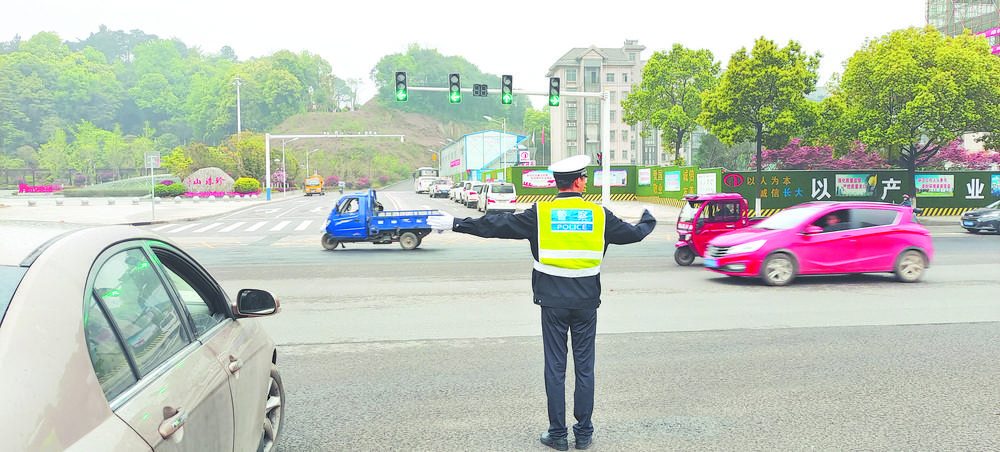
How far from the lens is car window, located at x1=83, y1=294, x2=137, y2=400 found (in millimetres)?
2244

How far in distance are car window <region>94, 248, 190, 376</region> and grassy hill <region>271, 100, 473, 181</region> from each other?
5060 inches

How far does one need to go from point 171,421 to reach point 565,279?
2670 millimetres

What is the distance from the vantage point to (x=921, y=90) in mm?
31375

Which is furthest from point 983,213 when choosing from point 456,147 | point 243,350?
point 456,147

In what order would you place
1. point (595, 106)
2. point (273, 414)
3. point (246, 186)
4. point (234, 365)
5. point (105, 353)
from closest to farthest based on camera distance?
point (105, 353) < point (234, 365) < point (273, 414) < point (246, 186) < point (595, 106)


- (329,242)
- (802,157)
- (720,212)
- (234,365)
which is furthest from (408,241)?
(802,157)

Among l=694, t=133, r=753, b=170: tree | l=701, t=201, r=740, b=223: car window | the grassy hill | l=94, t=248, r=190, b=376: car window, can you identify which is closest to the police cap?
l=94, t=248, r=190, b=376: car window

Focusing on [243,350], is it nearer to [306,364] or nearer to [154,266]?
[154,266]

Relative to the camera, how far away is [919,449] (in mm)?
4645

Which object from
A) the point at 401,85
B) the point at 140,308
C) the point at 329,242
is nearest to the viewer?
the point at 140,308

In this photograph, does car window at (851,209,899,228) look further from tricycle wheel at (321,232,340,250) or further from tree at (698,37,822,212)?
tree at (698,37,822,212)

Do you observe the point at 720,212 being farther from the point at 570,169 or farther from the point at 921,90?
the point at 921,90

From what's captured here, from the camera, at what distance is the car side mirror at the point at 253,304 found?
360 centimetres

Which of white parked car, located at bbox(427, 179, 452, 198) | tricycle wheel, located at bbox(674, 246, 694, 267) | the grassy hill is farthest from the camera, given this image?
the grassy hill
